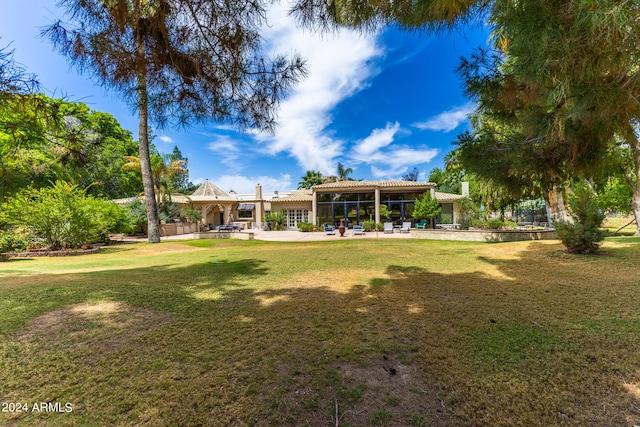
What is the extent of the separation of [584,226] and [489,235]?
6239 millimetres

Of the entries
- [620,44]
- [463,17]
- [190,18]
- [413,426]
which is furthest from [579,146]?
[190,18]

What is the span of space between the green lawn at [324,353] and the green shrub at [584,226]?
2511 mm

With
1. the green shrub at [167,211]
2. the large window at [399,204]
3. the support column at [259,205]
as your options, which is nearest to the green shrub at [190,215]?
the green shrub at [167,211]

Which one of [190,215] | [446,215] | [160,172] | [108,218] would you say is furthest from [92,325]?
[446,215]

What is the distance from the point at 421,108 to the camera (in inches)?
1023

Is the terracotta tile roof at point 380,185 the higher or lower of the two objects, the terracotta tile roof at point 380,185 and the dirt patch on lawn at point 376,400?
the higher

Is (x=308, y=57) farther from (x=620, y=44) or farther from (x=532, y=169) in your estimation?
(x=532, y=169)

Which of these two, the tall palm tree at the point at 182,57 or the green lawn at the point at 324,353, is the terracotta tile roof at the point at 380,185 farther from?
the tall palm tree at the point at 182,57

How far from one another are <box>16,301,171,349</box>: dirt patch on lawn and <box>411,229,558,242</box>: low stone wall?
14868 millimetres

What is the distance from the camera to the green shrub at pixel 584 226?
316 inches

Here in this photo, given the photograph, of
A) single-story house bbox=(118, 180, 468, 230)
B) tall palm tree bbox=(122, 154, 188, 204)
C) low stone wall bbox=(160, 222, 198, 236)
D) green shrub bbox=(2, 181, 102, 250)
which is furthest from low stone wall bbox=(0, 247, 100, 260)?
single-story house bbox=(118, 180, 468, 230)

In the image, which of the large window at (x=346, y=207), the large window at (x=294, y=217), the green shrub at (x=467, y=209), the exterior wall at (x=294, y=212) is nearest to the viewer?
the green shrub at (x=467, y=209)

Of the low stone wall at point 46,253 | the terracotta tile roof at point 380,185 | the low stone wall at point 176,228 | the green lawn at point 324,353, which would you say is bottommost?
the green lawn at point 324,353

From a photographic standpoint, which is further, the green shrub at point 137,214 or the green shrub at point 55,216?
the green shrub at point 137,214
